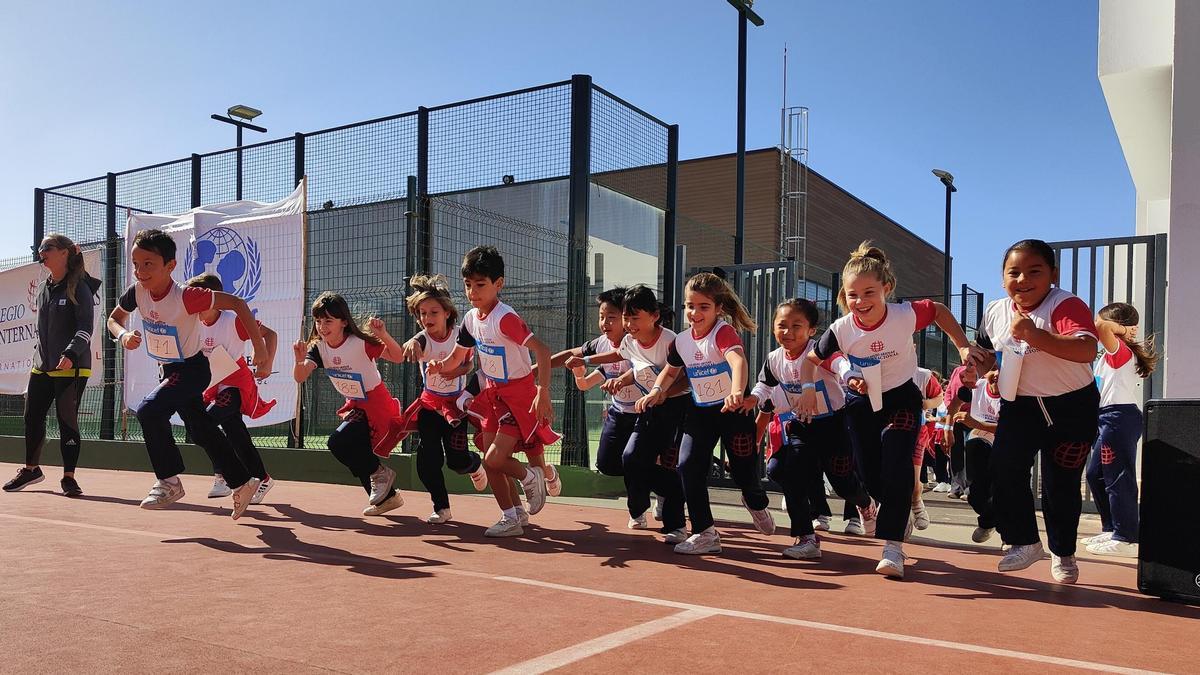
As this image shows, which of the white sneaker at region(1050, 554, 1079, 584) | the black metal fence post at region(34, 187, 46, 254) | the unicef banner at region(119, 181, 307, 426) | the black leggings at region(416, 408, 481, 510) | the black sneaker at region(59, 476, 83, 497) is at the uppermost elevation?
the black metal fence post at region(34, 187, 46, 254)

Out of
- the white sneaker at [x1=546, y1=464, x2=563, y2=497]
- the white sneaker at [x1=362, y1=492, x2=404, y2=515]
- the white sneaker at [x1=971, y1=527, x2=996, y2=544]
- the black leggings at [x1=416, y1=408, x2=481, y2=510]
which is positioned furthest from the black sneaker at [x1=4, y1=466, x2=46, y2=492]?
the white sneaker at [x1=971, y1=527, x2=996, y2=544]

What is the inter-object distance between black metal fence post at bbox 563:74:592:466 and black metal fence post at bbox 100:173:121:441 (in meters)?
6.88

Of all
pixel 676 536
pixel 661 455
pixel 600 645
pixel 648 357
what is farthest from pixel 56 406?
pixel 600 645

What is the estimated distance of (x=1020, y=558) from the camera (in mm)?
4875

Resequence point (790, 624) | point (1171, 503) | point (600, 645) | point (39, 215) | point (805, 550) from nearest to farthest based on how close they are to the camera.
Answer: point (600, 645) < point (790, 624) < point (1171, 503) < point (805, 550) < point (39, 215)

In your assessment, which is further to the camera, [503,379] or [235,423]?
[235,423]

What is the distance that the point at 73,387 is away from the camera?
27.9 ft

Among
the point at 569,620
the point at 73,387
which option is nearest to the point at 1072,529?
the point at 569,620

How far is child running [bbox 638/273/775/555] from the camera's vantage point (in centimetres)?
558

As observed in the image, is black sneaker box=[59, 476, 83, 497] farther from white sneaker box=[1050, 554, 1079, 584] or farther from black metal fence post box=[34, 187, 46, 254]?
black metal fence post box=[34, 187, 46, 254]

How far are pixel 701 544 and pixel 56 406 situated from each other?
20.6ft

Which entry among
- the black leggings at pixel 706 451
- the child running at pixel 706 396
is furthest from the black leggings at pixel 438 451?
the black leggings at pixel 706 451

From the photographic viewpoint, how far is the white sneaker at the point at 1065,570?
484cm

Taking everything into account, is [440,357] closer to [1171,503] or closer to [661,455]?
[661,455]
